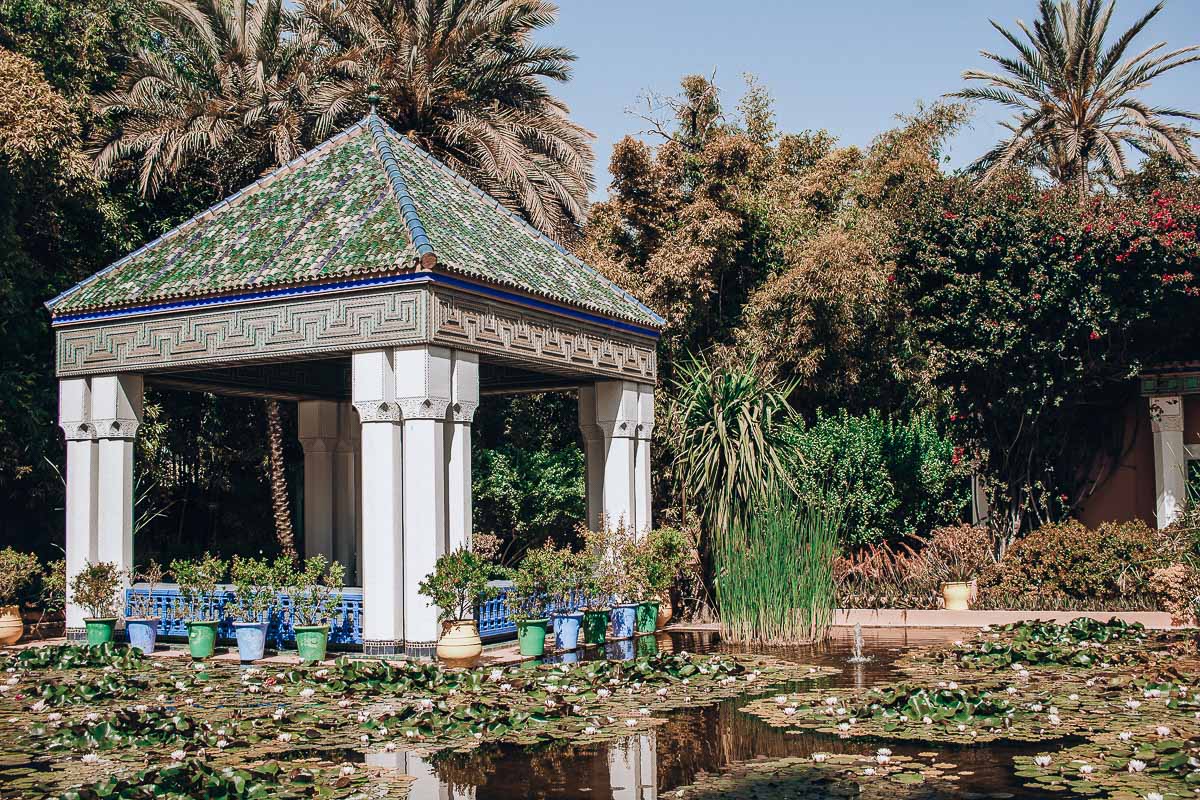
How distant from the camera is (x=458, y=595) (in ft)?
37.8

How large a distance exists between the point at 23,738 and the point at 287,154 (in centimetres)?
1094

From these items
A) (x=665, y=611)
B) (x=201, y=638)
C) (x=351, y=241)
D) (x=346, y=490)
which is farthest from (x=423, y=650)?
(x=346, y=490)

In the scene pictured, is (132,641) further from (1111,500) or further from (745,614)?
(1111,500)

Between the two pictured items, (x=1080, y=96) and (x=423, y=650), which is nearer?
(x=423, y=650)

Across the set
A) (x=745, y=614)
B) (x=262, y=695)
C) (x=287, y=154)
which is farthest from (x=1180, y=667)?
(x=287, y=154)

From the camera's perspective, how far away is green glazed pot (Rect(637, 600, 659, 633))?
14.8 m

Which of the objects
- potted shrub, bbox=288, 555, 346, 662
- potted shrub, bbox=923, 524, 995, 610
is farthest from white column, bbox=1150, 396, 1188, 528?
potted shrub, bbox=288, 555, 346, 662

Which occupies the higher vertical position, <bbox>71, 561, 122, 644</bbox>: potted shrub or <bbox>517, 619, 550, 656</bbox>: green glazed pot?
<bbox>71, 561, 122, 644</bbox>: potted shrub

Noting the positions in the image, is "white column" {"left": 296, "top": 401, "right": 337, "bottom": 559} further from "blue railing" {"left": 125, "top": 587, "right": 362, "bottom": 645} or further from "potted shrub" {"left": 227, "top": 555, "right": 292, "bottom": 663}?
"potted shrub" {"left": 227, "top": 555, "right": 292, "bottom": 663}

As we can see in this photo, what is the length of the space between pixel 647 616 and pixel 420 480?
4293 millimetres

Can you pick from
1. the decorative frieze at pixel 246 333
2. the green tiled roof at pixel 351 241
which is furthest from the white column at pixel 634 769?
the green tiled roof at pixel 351 241

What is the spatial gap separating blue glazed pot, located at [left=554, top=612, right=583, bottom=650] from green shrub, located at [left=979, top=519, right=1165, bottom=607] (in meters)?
6.10

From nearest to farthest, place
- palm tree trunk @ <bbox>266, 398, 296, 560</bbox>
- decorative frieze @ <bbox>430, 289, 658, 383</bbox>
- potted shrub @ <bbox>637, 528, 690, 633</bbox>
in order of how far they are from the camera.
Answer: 1. decorative frieze @ <bbox>430, 289, 658, 383</bbox>
2. potted shrub @ <bbox>637, 528, 690, 633</bbox>
3. palm tree trunk @ <bbox>266, 398, 296, 560</bbox>

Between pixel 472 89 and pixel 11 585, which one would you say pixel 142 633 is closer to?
pixel 11 585
